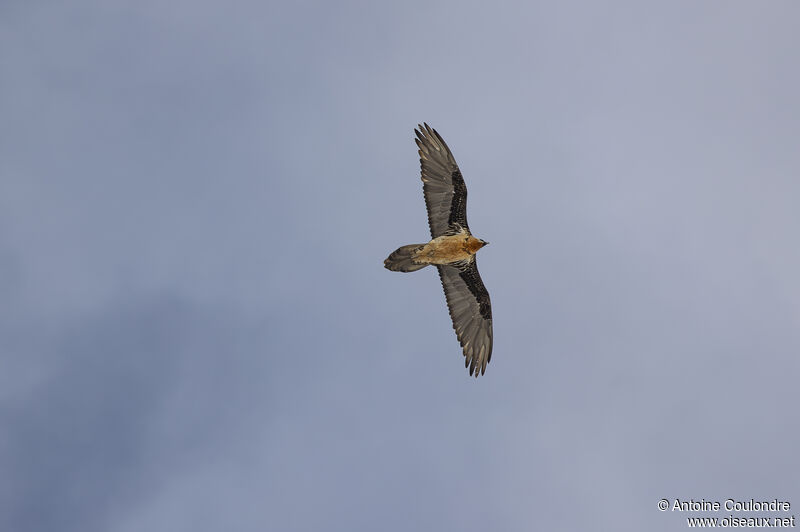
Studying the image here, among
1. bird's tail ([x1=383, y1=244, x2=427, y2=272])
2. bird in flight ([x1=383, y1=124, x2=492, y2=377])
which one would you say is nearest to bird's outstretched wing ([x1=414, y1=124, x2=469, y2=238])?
bird in flight ([x1=383, y1=124, x2=492, y2=377])

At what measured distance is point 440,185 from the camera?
30.7 metres

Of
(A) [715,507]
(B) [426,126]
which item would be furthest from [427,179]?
(A) [715,507]

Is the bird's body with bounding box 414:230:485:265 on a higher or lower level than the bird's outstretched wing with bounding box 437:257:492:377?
higher

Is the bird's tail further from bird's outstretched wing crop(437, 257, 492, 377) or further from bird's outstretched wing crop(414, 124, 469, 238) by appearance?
bird's outstretched wing crop(437, 257, 492, 377)

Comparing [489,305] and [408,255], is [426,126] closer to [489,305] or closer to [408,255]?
[408,255]

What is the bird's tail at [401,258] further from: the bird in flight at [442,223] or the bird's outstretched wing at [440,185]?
the bird's outstretched wing at [440,185]

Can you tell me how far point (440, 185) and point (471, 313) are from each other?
5546mm

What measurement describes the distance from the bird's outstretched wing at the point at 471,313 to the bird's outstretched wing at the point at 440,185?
2238 millimetres

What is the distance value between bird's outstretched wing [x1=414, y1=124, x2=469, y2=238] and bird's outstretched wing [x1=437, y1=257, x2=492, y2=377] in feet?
7.34

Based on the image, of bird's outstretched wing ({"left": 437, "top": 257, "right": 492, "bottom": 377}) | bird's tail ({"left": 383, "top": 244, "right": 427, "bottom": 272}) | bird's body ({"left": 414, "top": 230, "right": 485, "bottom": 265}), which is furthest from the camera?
bird's outstretched wing ({"left": 437, "top": 257, "right": 492, "bottom": 377})

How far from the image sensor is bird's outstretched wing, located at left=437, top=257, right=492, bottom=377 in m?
32.5

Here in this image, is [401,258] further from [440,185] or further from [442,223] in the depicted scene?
[440,185]

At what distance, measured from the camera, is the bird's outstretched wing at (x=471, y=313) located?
3247 centimetres

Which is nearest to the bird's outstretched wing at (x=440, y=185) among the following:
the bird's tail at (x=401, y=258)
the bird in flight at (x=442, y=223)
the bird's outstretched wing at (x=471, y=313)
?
the bird in flight at (x=442, y=223)
